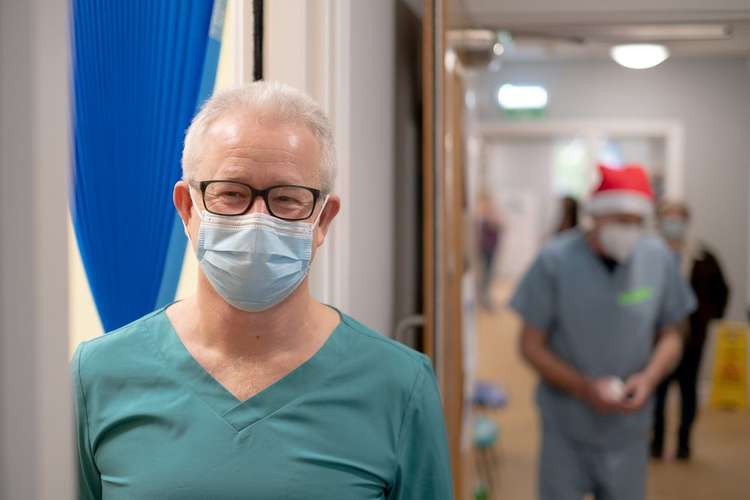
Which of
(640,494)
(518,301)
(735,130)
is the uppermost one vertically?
(735,130)

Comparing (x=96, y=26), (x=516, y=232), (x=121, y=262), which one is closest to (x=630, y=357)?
(x=121, y=262)

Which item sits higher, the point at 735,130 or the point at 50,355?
the point at 735,130

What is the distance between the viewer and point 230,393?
113 cm

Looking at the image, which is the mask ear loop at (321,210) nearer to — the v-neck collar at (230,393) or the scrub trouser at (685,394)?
the v-neck collar at (230,393)

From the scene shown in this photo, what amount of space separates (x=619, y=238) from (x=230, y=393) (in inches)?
74.4

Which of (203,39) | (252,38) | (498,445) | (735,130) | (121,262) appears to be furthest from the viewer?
(735,130)

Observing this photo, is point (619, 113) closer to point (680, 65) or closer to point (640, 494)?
point (680, 65)

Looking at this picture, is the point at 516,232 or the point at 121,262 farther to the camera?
the point at 516,232

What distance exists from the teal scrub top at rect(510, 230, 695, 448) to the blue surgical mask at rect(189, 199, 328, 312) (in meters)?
1.81

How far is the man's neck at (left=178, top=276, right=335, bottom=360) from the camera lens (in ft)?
3.79

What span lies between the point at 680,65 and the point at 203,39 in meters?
6.14

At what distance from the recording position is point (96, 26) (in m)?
1.12

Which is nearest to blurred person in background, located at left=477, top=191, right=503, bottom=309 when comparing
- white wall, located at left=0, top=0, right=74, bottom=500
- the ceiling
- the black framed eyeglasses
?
the ceiling

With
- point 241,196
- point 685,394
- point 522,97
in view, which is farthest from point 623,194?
point 522,97
